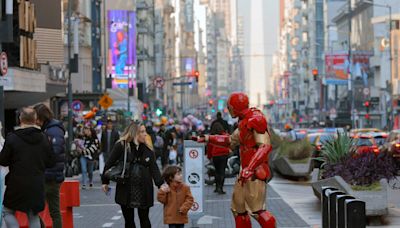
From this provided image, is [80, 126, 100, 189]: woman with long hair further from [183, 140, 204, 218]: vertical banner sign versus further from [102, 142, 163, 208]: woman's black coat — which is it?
[102, 142, 163, 208]: woman's black coat

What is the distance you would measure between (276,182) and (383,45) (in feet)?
232

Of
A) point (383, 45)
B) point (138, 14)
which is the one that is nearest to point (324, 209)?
point (383, 45)

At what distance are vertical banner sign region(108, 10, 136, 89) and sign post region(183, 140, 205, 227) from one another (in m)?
66.2

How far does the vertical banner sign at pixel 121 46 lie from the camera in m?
82.1

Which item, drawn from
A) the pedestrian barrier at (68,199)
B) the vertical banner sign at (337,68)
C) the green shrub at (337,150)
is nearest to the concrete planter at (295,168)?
the green shrub at (337,150)

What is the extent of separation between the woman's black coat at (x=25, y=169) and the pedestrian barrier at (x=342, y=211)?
2.97 m

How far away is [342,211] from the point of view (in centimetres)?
1024

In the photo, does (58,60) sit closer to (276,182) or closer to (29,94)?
(29,94)

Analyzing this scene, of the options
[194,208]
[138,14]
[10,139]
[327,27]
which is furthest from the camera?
[327,27]

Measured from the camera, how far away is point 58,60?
137ft

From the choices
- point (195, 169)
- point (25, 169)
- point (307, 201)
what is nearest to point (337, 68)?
point (307, 201)

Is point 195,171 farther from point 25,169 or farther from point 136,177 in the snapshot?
point 25,169

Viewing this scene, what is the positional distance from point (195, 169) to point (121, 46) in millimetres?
68830

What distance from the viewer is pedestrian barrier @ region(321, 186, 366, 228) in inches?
383
